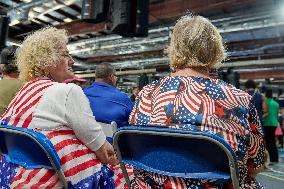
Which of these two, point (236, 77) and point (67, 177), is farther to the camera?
point (236, 77)

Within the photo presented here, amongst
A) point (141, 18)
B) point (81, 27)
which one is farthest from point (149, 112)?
point (81, 27)

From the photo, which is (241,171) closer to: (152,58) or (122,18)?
Answer: (122,18)

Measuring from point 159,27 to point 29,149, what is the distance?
237 inches

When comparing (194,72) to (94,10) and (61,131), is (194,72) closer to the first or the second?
(61,131)

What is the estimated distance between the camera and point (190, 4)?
18.1 feet

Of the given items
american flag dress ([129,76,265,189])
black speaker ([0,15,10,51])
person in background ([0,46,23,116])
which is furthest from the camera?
black speaker ([0,15,10,51])

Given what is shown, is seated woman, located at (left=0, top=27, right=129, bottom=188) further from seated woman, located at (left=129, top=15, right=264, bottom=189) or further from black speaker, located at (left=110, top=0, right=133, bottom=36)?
black speaker, located at (left=110, top=0, right=133, bottom=36)

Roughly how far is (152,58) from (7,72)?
767cm

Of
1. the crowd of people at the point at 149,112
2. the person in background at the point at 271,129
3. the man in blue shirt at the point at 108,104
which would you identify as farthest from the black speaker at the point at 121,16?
the crowd of people at the point at 149,112

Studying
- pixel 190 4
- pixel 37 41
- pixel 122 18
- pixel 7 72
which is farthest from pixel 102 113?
pixel 190 4

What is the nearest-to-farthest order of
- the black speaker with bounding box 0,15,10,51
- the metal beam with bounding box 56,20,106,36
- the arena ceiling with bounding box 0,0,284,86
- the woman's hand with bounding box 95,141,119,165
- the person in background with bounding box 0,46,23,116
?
1. the woman's hand with bounding box 95,141,119,165
2. the person in background with bounding box 0,46,23,116
3. the arena ceiling with bounding box 0,0,284,86
4. the black speaker with bounding box 0,15,10,51
5. the metal beam with bounding box 56,20,106,36

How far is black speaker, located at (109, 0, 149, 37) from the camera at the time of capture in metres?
4.49

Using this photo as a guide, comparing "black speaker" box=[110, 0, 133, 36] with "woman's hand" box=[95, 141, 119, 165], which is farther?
"black speaker" box=[110, 0, 133, 36]

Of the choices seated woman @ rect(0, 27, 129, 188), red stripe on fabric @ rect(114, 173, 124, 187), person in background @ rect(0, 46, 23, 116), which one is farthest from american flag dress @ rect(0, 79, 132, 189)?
person in background @ rect(0, 46, 23, 116)
